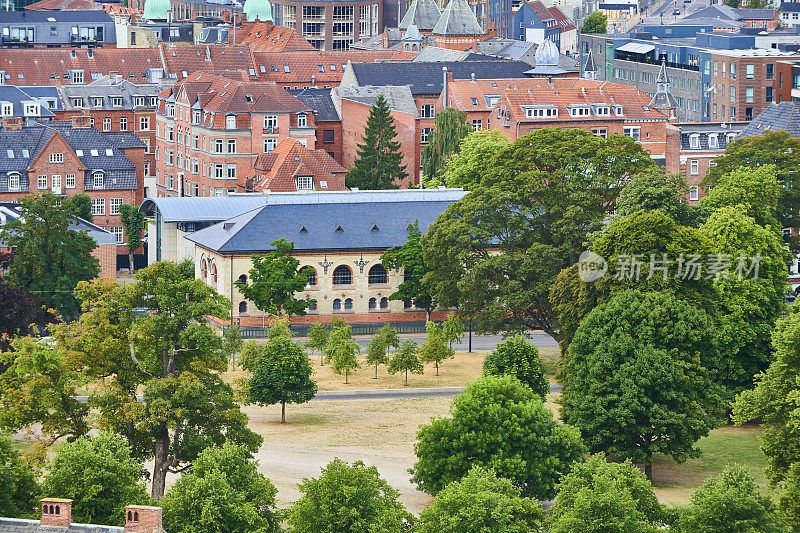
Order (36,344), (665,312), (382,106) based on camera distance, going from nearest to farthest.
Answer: (36,344), (665,312), (382,106)

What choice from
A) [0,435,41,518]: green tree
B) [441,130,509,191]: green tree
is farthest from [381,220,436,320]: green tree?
[0,435,41,518]: green tree

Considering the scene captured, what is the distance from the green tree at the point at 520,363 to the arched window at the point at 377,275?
31.0 meters

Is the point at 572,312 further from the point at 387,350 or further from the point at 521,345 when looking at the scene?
the point at 387,350

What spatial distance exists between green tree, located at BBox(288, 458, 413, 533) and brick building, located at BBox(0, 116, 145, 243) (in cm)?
8457

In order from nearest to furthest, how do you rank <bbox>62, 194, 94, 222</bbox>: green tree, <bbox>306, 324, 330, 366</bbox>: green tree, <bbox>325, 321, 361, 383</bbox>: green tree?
<bbox>325, 321, 361, 383</bbox>: green tree < <bbox>306, 324, 330, 366</bbox>: green tree < <bbox>62, 194, 94, 222</bbox>: green tree

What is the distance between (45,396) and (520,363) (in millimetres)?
28108

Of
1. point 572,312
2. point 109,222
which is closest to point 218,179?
point 109,222

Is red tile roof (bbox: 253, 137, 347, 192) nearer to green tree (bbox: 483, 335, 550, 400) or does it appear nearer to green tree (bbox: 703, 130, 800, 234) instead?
green tree (bbox: 703, 130, 800, 234)

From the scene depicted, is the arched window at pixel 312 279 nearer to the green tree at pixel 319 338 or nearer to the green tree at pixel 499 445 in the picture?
the green tree at pixel 319 338

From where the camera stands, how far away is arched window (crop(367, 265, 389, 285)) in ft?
398

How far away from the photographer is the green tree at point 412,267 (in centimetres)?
11856

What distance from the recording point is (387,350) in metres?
113

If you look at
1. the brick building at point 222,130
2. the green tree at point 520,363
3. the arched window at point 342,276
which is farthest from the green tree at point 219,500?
the brick building at point 222,130

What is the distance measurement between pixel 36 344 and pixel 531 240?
42540 millimetres
